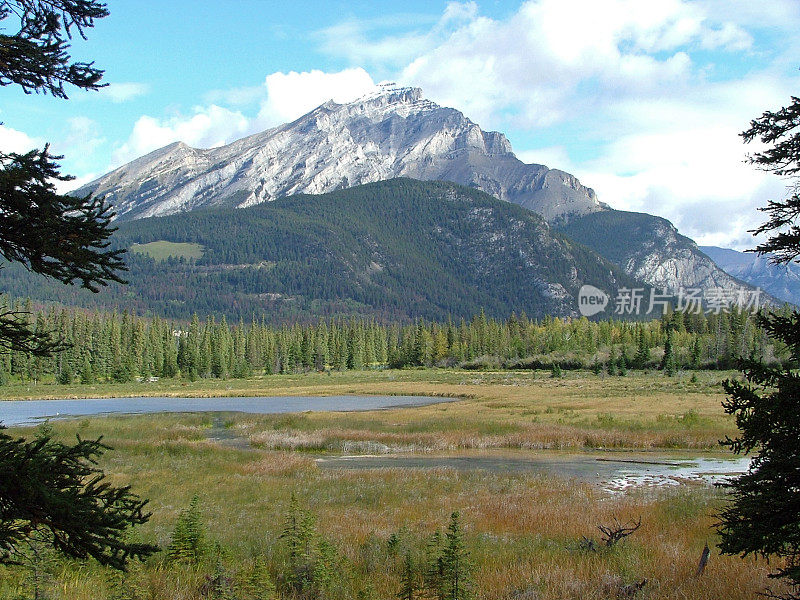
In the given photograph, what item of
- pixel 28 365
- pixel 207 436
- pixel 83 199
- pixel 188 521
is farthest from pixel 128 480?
pixel 28 365

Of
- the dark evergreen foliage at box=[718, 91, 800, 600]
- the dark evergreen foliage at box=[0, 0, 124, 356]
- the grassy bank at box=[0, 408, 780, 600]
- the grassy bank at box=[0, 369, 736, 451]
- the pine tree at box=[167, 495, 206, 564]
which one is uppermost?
the dark evergreen foliage at box=[0, 0, 124, 356]

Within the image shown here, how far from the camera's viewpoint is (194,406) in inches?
2985

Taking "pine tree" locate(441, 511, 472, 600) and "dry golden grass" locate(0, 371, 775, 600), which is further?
"dry golden grass" locate(0, 371, 775, 600)

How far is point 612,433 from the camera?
137 feet

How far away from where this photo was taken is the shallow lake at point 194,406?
66.9m

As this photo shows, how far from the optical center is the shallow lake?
66.9m

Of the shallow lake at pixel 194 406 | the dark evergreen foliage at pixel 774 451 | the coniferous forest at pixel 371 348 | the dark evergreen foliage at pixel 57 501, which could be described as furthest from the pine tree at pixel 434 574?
the coniferous forest at pixel 371 348

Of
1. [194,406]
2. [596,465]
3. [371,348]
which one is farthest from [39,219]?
[371,348]

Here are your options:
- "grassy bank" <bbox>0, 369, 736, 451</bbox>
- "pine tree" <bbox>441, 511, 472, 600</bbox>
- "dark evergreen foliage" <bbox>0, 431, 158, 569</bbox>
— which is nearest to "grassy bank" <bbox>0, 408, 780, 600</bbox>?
"pine tree" <bbox>441, 511, 472, 600</bbox>

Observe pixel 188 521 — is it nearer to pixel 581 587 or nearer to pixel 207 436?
pixel 581 587

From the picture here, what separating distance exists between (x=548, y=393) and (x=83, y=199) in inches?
3035

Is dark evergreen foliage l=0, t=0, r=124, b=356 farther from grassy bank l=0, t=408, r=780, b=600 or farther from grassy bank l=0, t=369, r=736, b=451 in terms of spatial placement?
grassy bank l=0, t=369, r=736, b=451

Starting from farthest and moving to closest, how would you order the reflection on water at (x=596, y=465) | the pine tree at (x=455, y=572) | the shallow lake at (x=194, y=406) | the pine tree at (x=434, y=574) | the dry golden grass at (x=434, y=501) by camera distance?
the shallow lake at (x=194, y=406) < the reflection on water at (x=596, y=465) < the dry golden grass at (x=434, y=501) < the pine tree at (x=434, y=574) < the pine tree at (x=455, y=572)

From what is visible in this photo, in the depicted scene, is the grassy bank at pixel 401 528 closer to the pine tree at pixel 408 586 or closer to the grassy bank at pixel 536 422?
the pine tree at pixel 408 586
